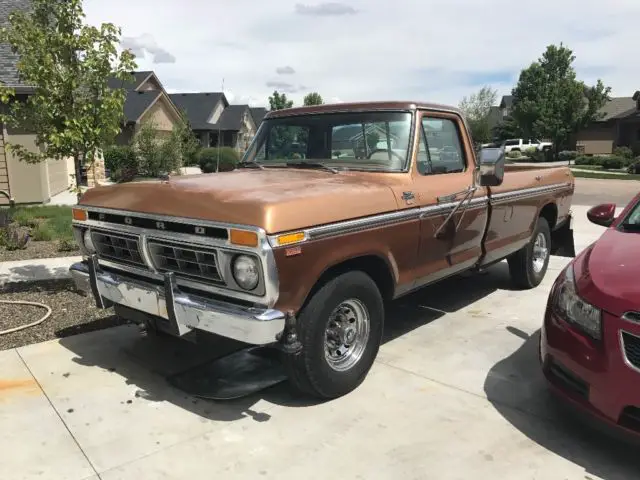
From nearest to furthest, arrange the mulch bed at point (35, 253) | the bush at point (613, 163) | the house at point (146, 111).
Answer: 1. the mulch bed at point (35, 253)
2. the house at point (146, 111)
3. the bush at point (613, 163)

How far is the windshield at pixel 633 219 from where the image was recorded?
164 inches

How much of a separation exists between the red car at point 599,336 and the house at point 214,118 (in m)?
41.4

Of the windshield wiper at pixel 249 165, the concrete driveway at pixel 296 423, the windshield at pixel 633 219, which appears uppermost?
the windshield wiper at pixel 249 165

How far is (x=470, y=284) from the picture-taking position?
7.12 meters

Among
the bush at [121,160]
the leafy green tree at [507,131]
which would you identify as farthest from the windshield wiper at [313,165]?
the leafy green tree at [507,131]

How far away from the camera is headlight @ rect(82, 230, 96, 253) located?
436 centimetres

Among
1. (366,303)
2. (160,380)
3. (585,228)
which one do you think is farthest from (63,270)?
(585,228)

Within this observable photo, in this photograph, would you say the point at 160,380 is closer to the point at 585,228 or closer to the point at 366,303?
the point at 366,303

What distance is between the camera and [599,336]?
3129 millimetres

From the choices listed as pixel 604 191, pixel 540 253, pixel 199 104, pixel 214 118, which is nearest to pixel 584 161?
pixel 604 191

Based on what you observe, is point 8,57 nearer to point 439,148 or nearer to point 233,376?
point 439,148

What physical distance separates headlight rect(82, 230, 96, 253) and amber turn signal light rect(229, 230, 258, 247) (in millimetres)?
1685

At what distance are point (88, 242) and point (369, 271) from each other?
2.20 m

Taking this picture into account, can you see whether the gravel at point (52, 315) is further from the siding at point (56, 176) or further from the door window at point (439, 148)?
the siding at point (56, 176)
